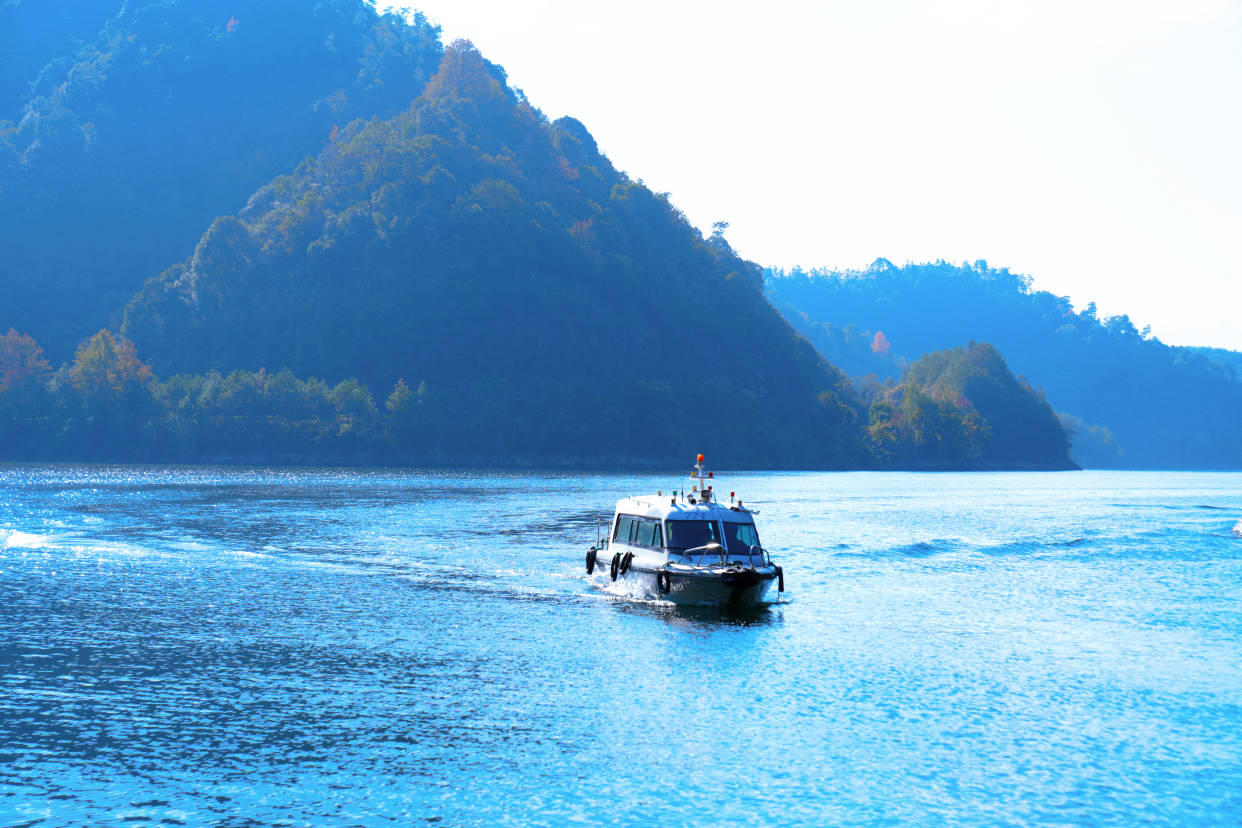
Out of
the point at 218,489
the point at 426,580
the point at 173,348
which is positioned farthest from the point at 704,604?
the point at 173,348

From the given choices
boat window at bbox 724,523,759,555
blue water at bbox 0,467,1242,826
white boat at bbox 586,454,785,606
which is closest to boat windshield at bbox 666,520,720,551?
white boat at bbox 586,454,785,606

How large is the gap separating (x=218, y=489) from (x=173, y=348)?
359ft

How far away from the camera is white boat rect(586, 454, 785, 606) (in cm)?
3681

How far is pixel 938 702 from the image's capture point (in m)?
25.3

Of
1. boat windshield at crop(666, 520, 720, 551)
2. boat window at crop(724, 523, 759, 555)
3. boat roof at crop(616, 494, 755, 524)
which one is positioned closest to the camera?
boat window at crop(724, 523, 759, 555)

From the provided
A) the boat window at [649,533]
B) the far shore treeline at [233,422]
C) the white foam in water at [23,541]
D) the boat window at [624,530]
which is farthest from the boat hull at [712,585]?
the far shore treeline at [233,422]

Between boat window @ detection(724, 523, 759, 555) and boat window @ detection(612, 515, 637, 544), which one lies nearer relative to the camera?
boat window @ detection(724, 523, 759, 555)

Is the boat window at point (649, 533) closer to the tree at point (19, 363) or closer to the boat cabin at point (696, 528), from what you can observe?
the boat cabin at point (696, 528)

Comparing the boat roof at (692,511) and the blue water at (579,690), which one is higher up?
the boat roof at (692,511)

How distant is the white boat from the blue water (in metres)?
1.26

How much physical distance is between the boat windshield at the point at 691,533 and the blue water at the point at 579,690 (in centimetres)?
245

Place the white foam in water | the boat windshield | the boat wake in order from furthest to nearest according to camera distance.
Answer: the boat wake, the white foam in water, the boat windshield

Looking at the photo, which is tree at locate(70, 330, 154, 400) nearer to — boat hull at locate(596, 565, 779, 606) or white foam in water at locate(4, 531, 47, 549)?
white foam in water at locate(4, 531, 47, 549)

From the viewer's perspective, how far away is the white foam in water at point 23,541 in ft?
171
